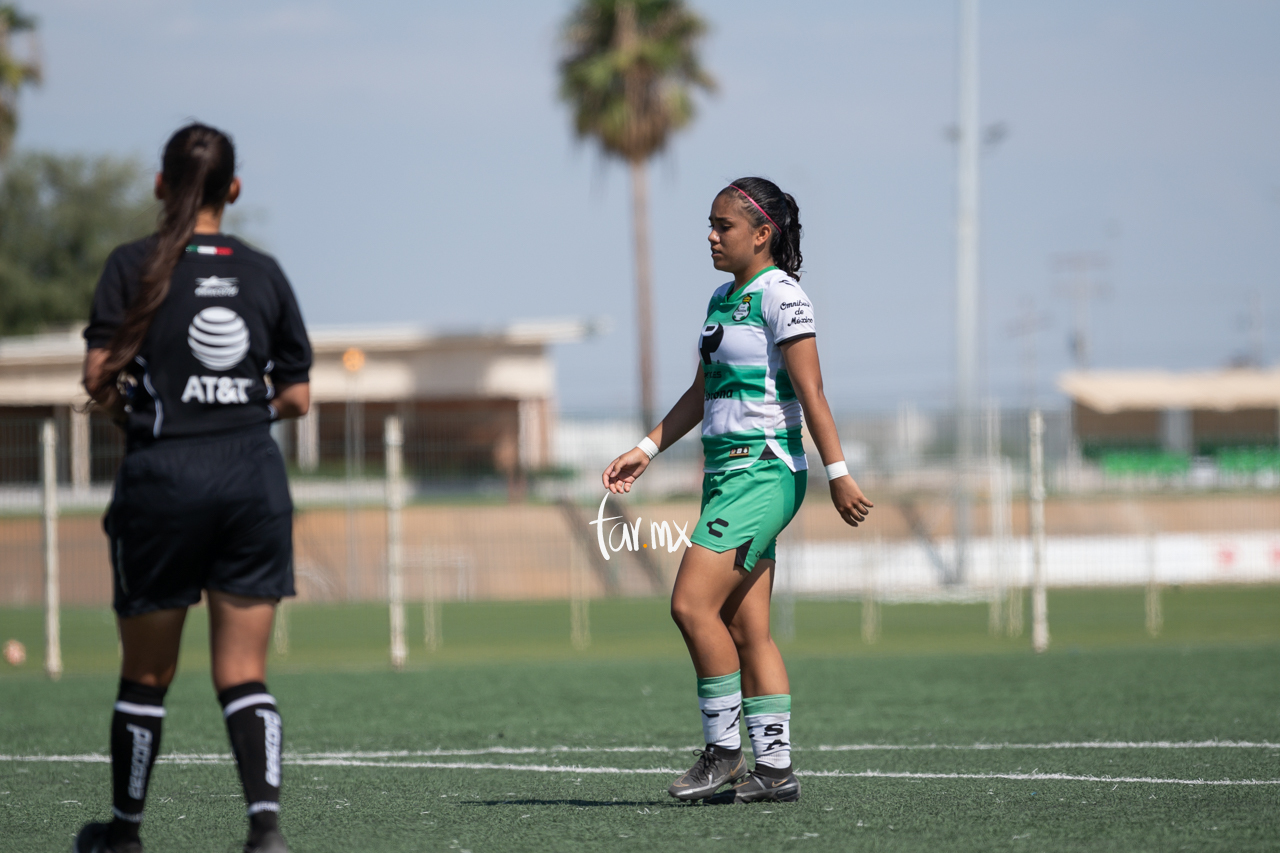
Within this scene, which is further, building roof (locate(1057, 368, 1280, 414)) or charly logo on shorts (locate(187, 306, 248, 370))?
building roof (locate(1057, 368, 1280, 414))

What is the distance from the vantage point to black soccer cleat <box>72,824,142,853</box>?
366 cm

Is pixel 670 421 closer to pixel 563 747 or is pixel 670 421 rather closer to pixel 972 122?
pixel 563 747

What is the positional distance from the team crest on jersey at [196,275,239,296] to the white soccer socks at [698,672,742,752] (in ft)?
6.86

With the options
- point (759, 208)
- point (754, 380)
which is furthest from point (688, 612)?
point (759, 208)

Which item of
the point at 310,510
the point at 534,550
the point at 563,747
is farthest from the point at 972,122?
the point at 563,747

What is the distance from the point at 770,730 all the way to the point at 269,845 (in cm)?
187

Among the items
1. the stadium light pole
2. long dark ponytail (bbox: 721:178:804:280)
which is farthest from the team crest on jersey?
the stadium light pole

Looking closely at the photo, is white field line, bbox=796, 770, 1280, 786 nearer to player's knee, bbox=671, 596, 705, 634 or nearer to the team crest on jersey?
player's knee, bbox=671, 596, 705, 634

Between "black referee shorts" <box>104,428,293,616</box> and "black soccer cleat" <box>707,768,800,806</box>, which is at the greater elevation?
"black referee shorts" <box>104,428,293,616</box>

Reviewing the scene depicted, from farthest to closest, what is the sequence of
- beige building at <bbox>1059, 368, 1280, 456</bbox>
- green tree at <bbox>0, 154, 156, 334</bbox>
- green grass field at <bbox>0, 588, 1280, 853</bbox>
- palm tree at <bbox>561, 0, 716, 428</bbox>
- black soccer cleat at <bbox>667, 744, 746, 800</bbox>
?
green tree at <bbox>0, 154, 156, 334</bbox> → beige building at <bbox>1059, 368, 1280, 456</bbox> → palm tree at <bbox>561, 0, 716, 428</bbox> → black soccer cleat at <bbox>667, 744, 746, 800</bbox> → green grass field at <bbox>0, 588, 1280, 853</bbox>

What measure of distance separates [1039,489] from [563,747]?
6.48m

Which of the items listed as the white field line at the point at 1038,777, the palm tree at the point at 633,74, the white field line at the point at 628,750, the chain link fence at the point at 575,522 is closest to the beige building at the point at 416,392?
the chain link fence at the point at 575,522

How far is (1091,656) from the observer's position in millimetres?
11117

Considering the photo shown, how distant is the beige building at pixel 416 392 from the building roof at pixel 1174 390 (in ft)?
53.4
